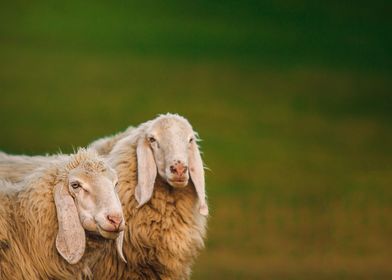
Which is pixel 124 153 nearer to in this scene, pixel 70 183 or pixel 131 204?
pixel 131 204

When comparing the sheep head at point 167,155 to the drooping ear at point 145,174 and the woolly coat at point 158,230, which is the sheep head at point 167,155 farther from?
the woolly coat at point 158,230

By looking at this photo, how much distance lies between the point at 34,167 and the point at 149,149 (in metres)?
0.91

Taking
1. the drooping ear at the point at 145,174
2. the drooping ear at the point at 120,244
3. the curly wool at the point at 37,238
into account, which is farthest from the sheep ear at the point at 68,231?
the drooping ear at the point at 145,174

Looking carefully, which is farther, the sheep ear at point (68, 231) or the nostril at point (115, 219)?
the sheep ear at point (68, 231)

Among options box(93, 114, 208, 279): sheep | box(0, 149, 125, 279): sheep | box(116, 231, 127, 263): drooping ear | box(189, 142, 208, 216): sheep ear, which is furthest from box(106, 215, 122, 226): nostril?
box(189, 142, 208, 216): sheep ear

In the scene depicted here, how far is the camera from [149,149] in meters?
13.9

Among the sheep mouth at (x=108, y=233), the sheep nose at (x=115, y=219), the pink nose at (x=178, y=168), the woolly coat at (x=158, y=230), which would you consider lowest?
the sheep mouth at (x=108, y=233)

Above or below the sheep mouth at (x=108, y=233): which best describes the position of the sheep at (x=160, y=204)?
above

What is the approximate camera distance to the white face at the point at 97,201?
465 inches

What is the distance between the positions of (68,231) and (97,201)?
0.29 m

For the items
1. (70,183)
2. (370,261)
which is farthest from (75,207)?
(370,261)

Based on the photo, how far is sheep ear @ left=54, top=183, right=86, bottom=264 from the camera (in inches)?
474

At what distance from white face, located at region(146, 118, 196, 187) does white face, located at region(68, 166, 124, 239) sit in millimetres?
1288

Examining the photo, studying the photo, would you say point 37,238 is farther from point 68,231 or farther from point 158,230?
point 158,230
